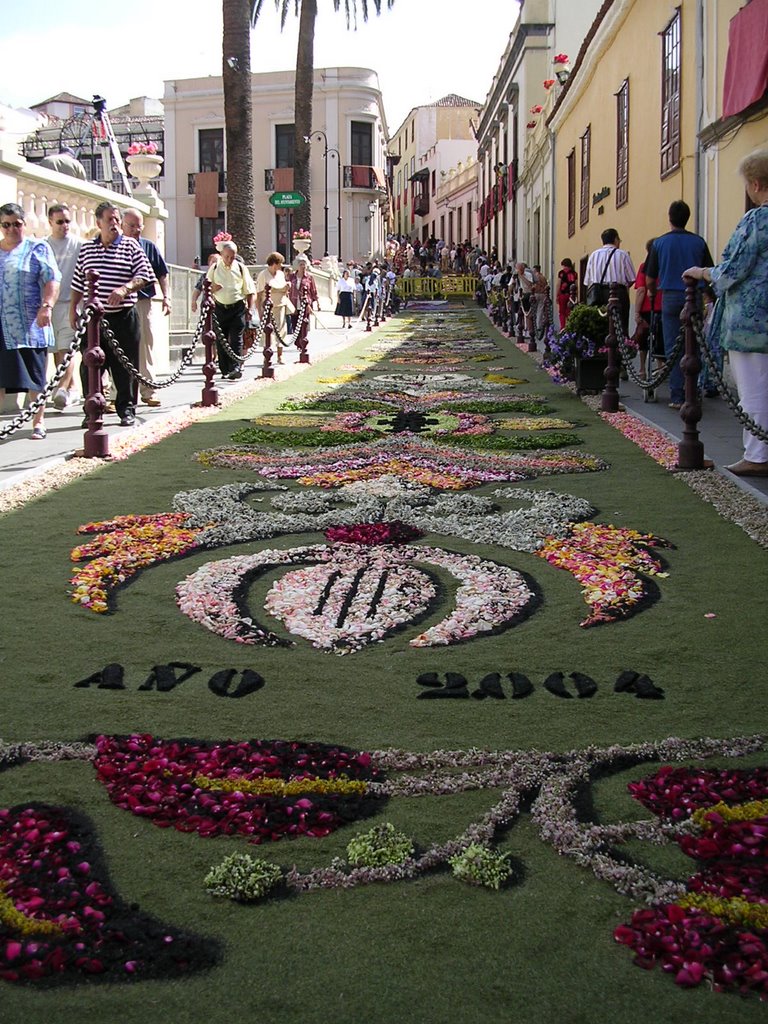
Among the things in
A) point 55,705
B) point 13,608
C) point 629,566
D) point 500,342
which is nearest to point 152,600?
point 13,608

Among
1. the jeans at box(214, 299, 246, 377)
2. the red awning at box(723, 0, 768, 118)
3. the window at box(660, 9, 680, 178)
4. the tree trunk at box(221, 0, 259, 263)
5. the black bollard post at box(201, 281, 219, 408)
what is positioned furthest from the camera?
the tree trunk at box(221, 0, 259, 263)

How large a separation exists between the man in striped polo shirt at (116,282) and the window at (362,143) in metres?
48.3

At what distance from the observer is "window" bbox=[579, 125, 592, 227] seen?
75.3 ft

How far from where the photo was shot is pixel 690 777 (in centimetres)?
277

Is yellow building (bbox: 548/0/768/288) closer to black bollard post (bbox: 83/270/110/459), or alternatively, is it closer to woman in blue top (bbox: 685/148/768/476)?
woman in blue top (bbox: 685/148/768/476)

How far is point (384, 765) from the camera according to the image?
2.91m

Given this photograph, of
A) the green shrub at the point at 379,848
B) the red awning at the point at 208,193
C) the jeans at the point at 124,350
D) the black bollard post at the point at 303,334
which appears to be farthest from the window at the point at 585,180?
the red awning at the point at 208,193

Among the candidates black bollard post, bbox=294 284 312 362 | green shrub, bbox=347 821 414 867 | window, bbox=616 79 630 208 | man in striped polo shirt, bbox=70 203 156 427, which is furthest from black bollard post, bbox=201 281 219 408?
green shrub, bbox=347 821 414 867

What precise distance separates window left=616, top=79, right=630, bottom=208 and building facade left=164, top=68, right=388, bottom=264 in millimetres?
34693

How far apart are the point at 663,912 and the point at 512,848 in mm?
386

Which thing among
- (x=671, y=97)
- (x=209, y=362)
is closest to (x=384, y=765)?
(x=209, y=362)

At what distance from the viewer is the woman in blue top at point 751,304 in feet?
21.6

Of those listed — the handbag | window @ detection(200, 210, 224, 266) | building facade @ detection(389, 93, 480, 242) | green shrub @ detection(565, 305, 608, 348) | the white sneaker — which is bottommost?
the white sneaker

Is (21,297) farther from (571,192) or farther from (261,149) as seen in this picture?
(261,149)
